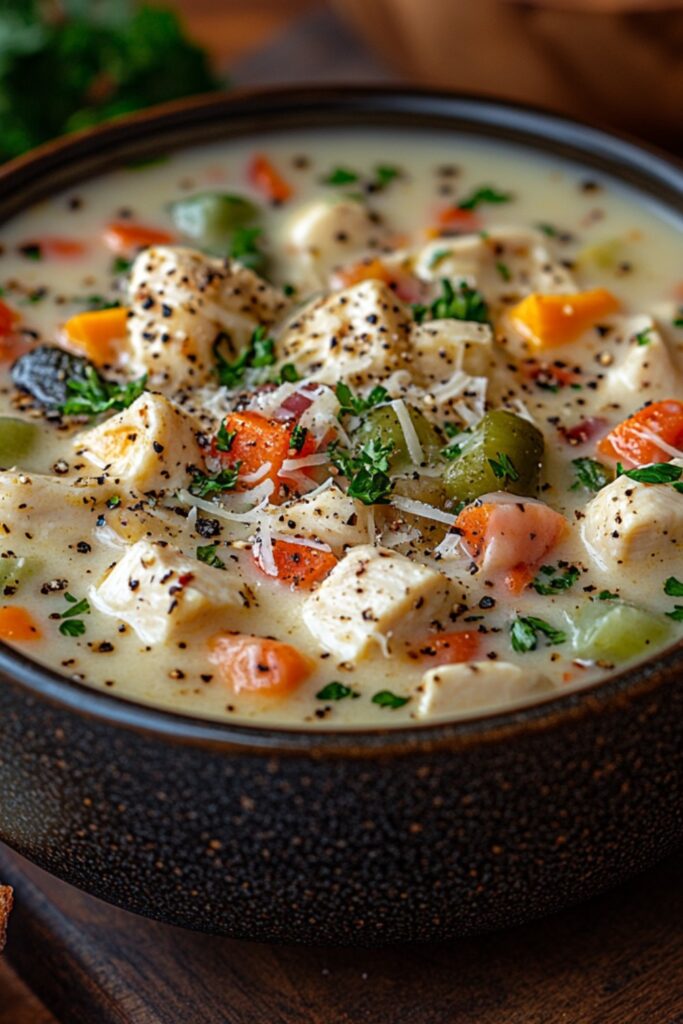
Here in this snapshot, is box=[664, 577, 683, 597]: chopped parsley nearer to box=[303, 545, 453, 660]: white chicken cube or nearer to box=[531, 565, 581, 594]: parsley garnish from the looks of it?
box=[531, 565, 581, 594]: parsley garnish

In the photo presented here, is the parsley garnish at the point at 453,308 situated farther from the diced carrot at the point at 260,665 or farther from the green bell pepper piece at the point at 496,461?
the diced carrot at the point at 260,665

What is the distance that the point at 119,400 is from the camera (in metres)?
2.91

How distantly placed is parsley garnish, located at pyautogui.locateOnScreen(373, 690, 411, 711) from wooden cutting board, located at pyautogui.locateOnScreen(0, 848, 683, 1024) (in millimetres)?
555

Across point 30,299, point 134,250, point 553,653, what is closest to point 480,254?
point 134,250

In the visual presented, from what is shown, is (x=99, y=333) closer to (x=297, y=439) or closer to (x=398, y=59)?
(x=297, y=439)

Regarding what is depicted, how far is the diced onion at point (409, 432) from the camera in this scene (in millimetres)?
2701

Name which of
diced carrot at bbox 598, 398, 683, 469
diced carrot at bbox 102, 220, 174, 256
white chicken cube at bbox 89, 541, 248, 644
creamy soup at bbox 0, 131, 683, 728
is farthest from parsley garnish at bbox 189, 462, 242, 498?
diced carrot at bbox 102, 220, 174, 256

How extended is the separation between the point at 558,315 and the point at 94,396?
1.05 meters

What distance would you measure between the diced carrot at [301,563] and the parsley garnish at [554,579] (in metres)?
0.37

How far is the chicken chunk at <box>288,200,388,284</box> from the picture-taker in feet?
11.1

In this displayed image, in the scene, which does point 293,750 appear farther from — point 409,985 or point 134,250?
point 134,250

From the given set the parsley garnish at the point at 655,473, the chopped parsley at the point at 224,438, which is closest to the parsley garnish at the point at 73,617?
the chopped parsley at the point at 224,438

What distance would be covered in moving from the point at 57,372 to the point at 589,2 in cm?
214

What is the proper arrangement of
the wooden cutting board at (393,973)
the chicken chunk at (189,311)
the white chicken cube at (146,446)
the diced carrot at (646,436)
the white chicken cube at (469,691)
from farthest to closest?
the chicken chunk at (189,311), the diced carrot at (646,436), the white chicken cube at (146,446), the wooden cutting board at (393,973), the white chicken cube at (469,691)
